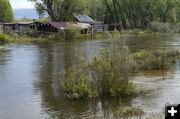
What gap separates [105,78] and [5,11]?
84.2 m

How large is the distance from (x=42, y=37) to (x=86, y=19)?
86.1 feet

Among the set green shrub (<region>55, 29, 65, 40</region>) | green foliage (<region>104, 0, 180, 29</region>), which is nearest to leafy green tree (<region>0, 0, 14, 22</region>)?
green foliage (<region>104, 0, 180, 29</region>)

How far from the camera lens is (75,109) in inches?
593

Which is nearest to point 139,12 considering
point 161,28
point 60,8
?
point 161,28

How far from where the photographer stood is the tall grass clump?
54.8 ft

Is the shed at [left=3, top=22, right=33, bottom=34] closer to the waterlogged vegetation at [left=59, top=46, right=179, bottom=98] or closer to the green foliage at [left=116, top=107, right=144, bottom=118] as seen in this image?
the waterlogged vegetation at [left=59, top=46, right=179, bottom=98]

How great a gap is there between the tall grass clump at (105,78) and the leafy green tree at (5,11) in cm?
8279

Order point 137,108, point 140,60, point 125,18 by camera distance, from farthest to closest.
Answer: point 125,18 < point 140,60 < point 137,108

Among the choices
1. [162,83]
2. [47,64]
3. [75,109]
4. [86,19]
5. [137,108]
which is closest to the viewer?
[137,108]

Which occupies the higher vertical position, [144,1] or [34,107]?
[144,1]

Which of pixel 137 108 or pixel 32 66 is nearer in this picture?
pixel 137 108

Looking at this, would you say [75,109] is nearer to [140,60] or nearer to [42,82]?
[42,82]

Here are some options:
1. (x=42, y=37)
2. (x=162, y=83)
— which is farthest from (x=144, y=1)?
(x=162, y=83)

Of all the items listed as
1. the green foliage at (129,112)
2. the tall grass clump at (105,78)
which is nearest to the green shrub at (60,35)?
the tall grass clump at (105,78)
